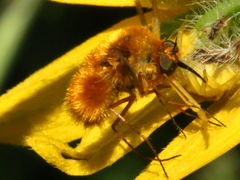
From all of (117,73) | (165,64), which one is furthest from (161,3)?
(117,73)

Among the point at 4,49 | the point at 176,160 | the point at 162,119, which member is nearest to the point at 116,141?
the point at 162,119

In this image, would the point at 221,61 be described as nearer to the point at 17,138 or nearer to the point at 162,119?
the point at 162,119

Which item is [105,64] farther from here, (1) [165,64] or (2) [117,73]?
(1) [165,64]

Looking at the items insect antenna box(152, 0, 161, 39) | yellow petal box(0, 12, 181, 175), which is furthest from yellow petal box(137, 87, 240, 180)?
insect antenna box(152, 0, 161, 39)

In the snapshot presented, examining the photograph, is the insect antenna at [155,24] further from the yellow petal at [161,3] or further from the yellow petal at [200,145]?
Answer: the yellow petal at [200,145]

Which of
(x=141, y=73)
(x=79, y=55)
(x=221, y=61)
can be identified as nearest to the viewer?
(x=141, y=73)

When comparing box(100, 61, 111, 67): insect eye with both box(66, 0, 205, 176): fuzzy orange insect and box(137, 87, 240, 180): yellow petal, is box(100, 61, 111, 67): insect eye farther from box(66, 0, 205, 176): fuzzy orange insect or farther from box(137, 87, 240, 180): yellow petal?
box(137, 87, 240, 180): yellow petal
